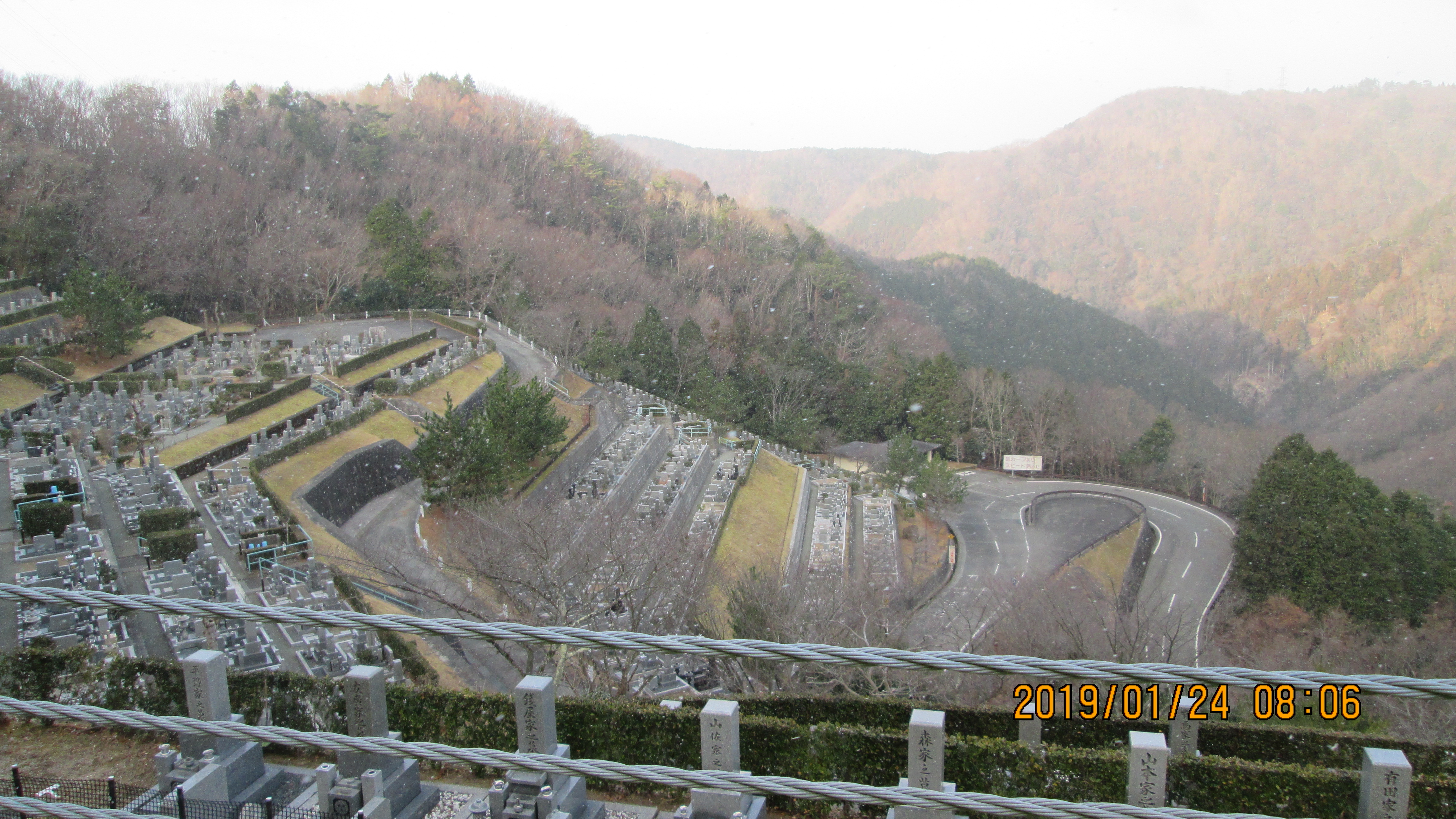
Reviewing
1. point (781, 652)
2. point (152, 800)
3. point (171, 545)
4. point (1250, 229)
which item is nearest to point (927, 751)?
point (781, 652)

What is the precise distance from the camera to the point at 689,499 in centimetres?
2402

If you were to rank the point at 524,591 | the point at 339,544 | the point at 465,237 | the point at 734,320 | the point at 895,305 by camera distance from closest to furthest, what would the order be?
the point at 524,591 < the point at 339,544 < the point at 465,237 < the point at 734,320 < the point at 895,305

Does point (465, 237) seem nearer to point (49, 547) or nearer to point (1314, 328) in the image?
point (49, 547)

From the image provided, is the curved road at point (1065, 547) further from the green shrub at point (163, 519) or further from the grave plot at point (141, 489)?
the grave plot at point (141, 489)

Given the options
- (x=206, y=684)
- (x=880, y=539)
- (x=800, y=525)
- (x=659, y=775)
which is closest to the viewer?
Answer: (x=659, y=775)

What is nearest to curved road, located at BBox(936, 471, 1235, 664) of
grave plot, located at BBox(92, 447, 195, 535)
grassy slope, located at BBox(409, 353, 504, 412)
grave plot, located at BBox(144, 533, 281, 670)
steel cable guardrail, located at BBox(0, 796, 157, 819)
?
grave plot, located at BBox(144, 533, 281, 670)

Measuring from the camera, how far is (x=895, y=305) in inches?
2336

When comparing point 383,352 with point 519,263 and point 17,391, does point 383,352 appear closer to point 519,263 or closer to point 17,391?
point 17,391

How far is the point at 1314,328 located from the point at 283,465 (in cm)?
6978

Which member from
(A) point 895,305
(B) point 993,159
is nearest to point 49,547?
(A) point 895,305

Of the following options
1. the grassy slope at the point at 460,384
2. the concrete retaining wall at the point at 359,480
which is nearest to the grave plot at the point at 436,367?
the grassy slope at the point at 460,384

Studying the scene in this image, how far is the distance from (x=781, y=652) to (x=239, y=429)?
21.8 m

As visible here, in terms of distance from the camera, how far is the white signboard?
36.8 metres
